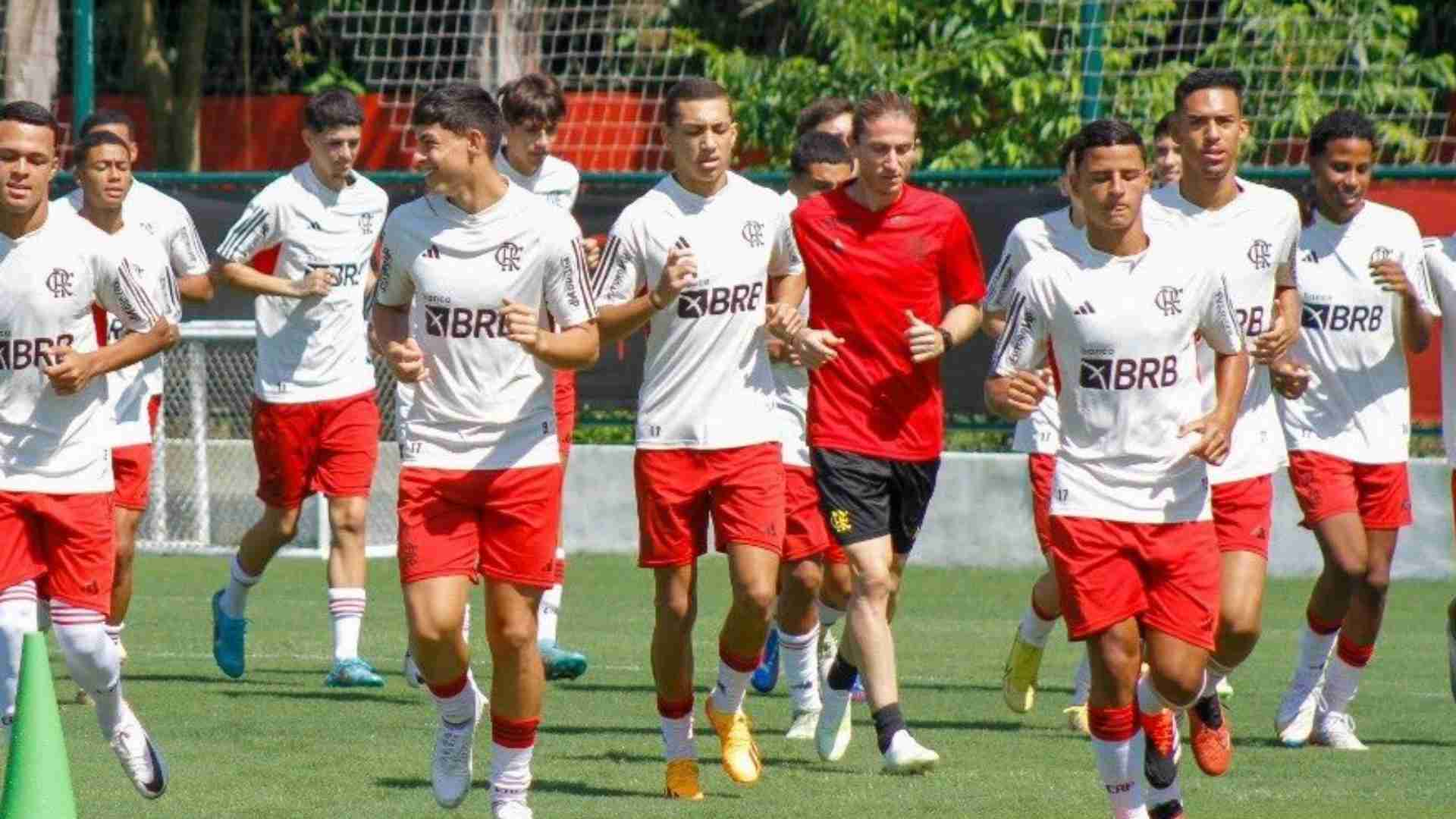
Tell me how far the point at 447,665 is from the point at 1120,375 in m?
2.28

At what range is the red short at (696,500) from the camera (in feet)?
30.0

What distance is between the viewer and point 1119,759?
7742 mm

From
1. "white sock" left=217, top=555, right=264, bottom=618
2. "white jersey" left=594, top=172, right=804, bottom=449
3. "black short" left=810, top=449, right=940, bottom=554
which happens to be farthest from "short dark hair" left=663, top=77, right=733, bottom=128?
"white sock" left=217, top=555, right=264, bottom=618

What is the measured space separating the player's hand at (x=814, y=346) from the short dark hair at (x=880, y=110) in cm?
80

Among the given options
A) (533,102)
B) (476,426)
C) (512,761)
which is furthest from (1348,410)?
(512,761)

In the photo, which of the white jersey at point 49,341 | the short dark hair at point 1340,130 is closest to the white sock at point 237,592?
the white jersey at point 49,341

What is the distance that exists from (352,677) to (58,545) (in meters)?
3.43

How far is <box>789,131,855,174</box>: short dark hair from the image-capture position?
1088cm

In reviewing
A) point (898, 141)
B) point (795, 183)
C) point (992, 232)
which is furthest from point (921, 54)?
point (898, 141)

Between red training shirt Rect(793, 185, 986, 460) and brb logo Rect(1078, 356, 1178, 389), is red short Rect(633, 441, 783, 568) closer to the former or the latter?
red training shirt Rect(793, 185, 986, 460)

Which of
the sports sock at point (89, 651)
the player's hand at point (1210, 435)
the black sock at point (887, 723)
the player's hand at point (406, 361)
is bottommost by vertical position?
the black sock at point (887, 723)

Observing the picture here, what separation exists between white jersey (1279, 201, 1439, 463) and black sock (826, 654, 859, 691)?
2236 millimetres

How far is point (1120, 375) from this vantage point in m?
7.89

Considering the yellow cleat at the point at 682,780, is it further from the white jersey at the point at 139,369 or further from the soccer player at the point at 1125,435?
the white jersey at the point at 139,369
